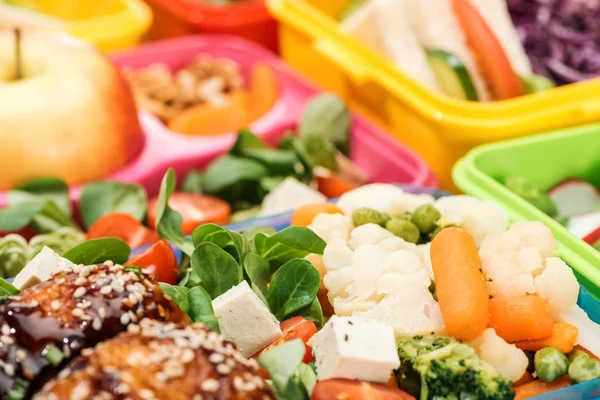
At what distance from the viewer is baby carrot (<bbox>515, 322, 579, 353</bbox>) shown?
3.59 feet

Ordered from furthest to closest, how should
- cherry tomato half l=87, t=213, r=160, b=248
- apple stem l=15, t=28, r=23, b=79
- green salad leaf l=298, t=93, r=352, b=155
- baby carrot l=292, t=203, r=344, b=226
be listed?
green salad leaf l=298, t=93, r=352, b=155 < apple stem l=15, t=28, r=23, b=79 < cherry tomato half l=87, t=213, r=160, b=248 < baby carrot l=292, t=203, r=344, b=226

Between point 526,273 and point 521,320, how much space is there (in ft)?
0.32

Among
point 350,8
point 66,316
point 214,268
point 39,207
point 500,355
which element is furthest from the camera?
point 350,8

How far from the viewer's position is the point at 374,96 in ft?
7.03

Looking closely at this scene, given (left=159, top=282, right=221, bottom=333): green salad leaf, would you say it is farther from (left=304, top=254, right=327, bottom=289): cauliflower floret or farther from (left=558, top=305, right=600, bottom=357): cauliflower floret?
(left=558, top=305, right=600, bottom=357): cauliflower floret

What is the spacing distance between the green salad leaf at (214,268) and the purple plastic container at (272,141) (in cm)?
80

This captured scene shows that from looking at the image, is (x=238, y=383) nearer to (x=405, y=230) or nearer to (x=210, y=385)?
(x=210, y=385)

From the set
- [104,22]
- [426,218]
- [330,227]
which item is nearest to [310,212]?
[330,227]

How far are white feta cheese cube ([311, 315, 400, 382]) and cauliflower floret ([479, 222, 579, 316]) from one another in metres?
0.24

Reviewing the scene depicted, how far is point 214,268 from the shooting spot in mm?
1150

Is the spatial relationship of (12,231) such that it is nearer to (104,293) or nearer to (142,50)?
(104,293)

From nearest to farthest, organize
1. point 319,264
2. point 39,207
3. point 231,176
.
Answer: point 319,264
point 39,207
point 231,176

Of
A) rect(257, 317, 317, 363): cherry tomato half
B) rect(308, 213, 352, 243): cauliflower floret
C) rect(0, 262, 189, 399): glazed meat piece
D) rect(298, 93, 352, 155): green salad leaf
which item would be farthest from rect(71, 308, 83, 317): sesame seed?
rect(298, 93, 352, 155): green salad leaf

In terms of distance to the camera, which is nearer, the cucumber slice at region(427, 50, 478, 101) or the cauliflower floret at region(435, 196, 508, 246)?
the cauliflower floret at region(435, 196, 508, 246)
